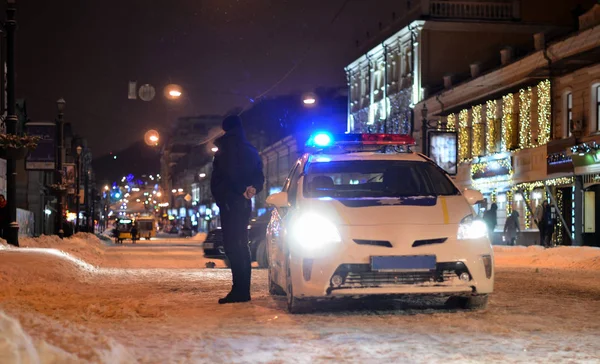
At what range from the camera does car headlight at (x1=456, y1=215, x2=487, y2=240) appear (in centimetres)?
841

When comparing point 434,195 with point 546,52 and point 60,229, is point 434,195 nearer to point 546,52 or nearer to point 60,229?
point 546,52

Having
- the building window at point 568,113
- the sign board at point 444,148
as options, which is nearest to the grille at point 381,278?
the building window at point 568,113

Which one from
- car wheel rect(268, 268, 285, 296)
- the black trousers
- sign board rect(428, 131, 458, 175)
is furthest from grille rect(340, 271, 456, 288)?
sign board rect(428, 131, 458, 175)

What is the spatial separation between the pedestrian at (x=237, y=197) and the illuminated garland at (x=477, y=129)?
3309 cm

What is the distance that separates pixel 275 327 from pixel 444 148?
100ft

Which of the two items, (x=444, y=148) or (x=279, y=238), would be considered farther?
(x=444, y=148)

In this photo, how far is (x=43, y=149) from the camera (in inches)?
1422

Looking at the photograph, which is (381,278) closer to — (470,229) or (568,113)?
(470,229)

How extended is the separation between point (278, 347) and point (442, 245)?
2.39 meters

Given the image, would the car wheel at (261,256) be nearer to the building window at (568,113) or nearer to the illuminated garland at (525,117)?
the building window at (568,113)

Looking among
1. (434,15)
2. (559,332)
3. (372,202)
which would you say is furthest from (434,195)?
(434,15)

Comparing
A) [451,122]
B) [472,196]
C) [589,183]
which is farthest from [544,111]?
[472,196]

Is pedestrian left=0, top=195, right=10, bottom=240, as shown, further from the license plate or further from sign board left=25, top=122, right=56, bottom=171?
the license plate

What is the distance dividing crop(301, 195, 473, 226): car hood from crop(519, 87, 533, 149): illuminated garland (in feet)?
95.8
